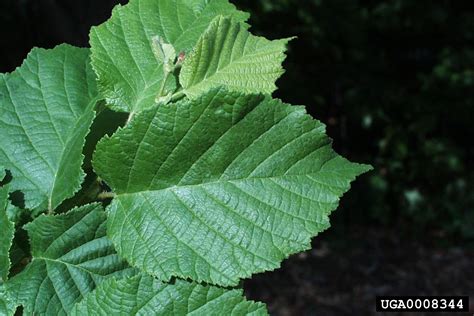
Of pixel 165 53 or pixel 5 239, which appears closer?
pixel 5 239

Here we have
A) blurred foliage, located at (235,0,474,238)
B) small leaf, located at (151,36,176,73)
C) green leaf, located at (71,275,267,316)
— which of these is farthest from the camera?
blurred foliage, located at (235,0,474,238)

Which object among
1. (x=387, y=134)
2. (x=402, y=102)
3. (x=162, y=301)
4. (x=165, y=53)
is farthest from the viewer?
(x=387, y=134)

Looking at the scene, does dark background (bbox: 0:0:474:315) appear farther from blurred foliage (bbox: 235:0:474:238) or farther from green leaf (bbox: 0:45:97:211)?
green leaf (bbox: 0:45:97:211)

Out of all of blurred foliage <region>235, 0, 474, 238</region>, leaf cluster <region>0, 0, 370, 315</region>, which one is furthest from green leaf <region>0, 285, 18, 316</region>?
blurred foliage <region>235, 0, 474, 238</region>

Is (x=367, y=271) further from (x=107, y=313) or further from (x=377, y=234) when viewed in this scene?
(x=107, y=313)

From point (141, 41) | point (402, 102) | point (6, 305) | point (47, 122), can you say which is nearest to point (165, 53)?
point (141, 41)

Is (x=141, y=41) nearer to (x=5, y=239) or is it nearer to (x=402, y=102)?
(x=5, y=239)

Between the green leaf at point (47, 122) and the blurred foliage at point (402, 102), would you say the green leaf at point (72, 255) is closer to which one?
the green leaf at point (47, 122)
